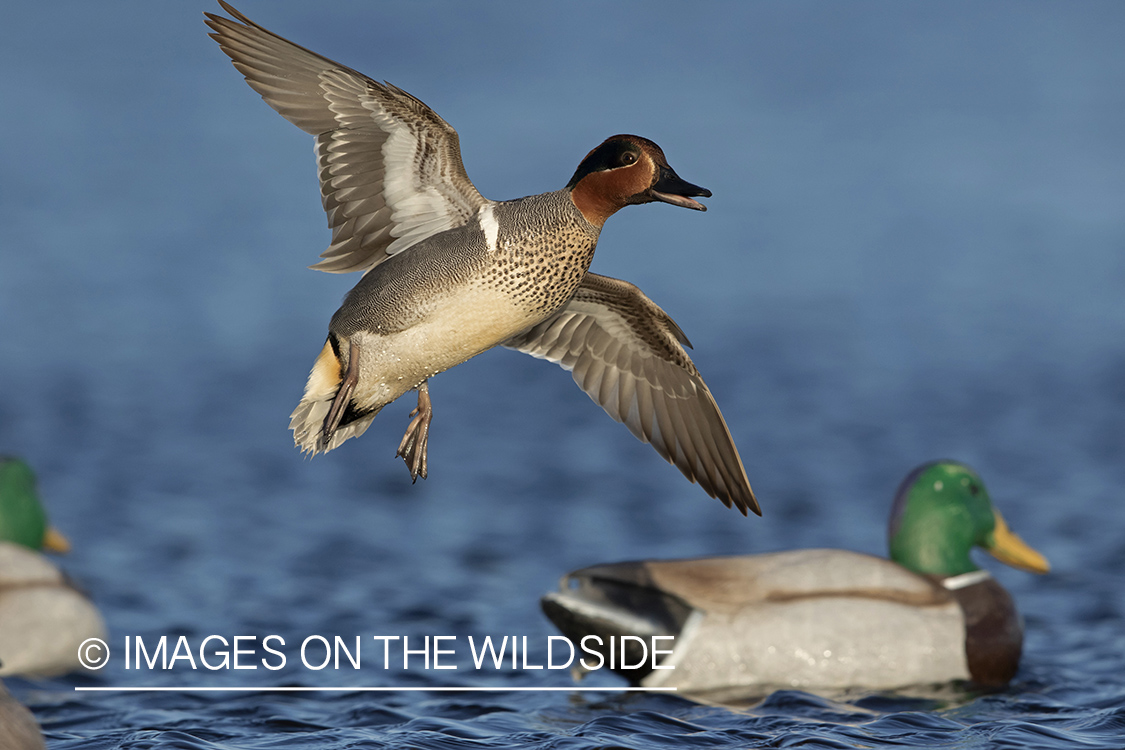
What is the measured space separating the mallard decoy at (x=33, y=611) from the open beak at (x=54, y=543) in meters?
0.33

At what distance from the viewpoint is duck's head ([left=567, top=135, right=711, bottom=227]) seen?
4.34m

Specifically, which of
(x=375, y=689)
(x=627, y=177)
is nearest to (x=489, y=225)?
(x=627, y=177)

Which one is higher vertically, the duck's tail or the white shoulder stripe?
the white shoulder stripe

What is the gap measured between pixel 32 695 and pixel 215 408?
8.45m

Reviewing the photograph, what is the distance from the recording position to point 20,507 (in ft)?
24.3

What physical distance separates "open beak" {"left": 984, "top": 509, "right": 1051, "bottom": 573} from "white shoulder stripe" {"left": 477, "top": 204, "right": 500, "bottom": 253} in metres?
3.77

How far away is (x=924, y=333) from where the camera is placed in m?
19.0

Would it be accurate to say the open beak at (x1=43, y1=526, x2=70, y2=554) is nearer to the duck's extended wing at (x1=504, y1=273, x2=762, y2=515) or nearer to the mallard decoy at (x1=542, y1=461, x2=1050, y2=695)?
the mallard decoy at (x1=542, y1=461, x2=1050, y2=695)

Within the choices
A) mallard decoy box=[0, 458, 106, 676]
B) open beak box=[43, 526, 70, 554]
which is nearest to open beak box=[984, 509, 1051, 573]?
mallard decoy box=[0, 458, 106, 676]

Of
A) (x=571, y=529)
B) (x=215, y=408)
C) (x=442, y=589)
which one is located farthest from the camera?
(x=215, y=408)

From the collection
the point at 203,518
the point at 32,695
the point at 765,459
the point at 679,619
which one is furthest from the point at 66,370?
A: the point at 679,619

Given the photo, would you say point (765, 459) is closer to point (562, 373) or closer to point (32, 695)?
point (562, 373)

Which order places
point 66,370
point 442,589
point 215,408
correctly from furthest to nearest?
point 66,370 < point 215,408 < point 442,589

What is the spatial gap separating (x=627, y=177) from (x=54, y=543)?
4.82 meters
